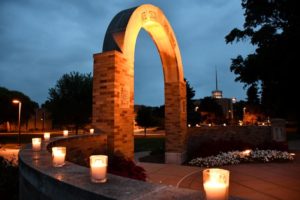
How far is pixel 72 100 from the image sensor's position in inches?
973

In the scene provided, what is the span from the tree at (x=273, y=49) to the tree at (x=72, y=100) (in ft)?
43.1

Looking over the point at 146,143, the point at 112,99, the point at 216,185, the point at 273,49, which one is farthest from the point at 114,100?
the point at 146,143

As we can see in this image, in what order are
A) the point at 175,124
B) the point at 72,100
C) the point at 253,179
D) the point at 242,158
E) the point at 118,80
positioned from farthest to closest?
1. the point at 72,100
2. the point at 175,124
3. the point at 242,158
4. the point at 253,179
5. the point at 118,80

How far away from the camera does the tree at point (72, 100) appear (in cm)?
2469

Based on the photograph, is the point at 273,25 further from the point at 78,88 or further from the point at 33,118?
the point at 33,118

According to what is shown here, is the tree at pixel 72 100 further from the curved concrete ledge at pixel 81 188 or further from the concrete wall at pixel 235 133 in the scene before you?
the curved concrete ledge at pixel 81 188

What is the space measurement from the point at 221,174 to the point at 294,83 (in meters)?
17.3

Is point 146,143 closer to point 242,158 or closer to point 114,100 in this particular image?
point 242,158

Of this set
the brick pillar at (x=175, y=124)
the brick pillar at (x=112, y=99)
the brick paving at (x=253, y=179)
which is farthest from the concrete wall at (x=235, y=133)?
the brick pillar at (x=112, y=99)

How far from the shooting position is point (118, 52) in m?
7.39

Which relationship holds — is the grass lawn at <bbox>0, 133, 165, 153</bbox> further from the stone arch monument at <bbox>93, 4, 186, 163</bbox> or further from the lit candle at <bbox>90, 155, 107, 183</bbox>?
the lit candle at <bbox>90, 155, 107, 183</bbox>

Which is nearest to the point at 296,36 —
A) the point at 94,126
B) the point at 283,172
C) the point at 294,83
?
the point at 294,83

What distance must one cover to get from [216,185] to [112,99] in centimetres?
570

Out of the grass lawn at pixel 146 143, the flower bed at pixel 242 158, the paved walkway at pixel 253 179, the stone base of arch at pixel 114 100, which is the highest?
the stone base of arch at pixel 114 100
